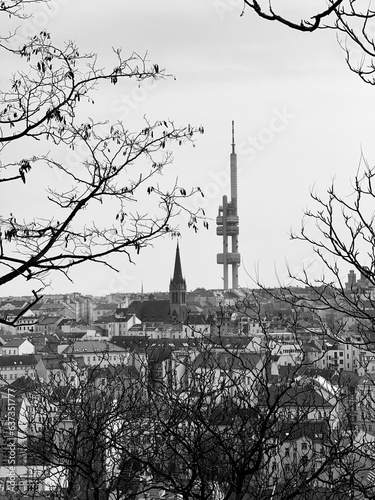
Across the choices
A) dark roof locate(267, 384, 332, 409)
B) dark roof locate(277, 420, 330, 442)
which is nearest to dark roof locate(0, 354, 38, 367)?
dark roof locate(267, 384, 332, 409)

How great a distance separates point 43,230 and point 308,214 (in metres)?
1.80

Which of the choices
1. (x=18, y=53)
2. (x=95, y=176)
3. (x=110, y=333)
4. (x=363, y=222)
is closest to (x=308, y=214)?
(x=363, y=222)

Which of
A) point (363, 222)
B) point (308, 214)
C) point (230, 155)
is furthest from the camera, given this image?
point (230, 155)

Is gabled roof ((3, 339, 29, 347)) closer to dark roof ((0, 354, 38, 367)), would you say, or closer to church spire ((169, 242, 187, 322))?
dark roof ((0, 354, 38, 367))

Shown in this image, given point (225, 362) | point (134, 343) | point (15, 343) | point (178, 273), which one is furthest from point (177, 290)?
point (225, 362)

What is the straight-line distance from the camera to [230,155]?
394 feet

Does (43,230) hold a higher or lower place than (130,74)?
lower

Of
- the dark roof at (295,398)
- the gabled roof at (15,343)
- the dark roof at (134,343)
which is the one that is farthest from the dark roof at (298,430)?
the gabled roof at (15,343)

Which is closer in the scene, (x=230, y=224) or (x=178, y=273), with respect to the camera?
(x=178, y=273)

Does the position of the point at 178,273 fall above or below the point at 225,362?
above

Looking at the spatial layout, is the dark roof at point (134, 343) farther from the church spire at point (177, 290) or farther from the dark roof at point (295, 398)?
the church spire at point (177, 290)

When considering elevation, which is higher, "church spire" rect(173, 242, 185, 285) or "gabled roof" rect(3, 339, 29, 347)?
"church spire" rect(173, 242, 185, 285)

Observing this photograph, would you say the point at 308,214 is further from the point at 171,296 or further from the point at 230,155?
the point at 230,155

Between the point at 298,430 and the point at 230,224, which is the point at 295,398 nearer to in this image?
the point at 298,430
